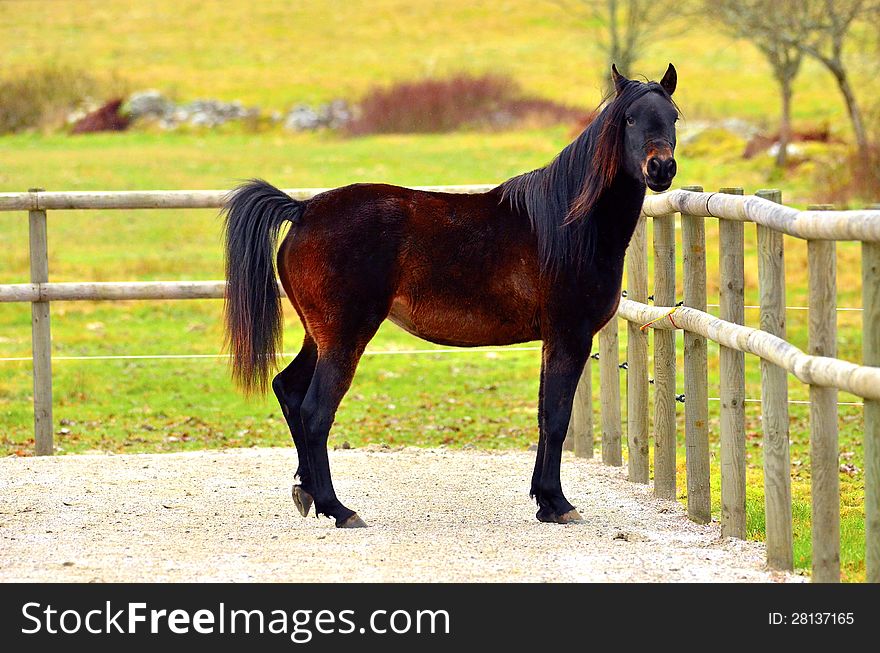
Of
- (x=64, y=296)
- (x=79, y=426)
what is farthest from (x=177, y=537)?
(x=79, y=426)

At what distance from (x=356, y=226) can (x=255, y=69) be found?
1449 inches

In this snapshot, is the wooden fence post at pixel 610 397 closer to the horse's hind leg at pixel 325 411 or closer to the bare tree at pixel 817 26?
the horse's hind leg at pixel 325 411

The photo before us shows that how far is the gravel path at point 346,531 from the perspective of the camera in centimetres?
440

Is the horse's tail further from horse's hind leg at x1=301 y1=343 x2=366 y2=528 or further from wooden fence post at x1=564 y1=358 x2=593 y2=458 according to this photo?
wooden fence post at x1=564 y1=358 x2=593 y2=458

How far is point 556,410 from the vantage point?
17.3 feet

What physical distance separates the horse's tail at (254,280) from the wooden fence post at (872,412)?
2.55 meters

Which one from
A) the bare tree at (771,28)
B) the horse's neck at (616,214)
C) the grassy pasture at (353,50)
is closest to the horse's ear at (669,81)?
the horse's neck at (616,214)

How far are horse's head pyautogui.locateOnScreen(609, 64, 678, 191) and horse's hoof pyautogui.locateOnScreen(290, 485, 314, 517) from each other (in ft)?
6.68

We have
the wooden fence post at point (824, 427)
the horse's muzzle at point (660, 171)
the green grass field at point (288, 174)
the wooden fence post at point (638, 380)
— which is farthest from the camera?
the green grass field at point (288, 174)

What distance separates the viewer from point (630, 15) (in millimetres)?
28531

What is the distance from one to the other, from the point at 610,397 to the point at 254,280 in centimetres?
244

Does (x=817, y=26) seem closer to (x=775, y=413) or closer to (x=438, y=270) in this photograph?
(x=438, y=270)

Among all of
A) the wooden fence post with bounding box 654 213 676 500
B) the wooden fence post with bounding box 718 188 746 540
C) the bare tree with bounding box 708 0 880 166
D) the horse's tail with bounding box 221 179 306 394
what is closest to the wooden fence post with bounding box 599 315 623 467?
the wooden fence post with bounding box 654 213 676 500
